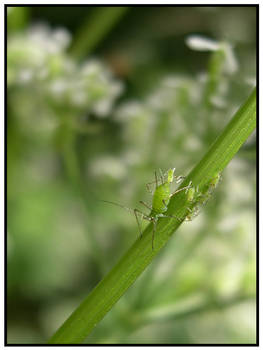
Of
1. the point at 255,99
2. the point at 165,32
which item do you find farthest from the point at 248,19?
the point at 255,99

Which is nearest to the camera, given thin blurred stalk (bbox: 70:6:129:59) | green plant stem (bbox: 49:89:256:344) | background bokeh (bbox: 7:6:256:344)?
green plant stem (bbox: 49:89:256:344)

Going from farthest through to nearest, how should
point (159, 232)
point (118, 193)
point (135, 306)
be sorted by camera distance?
point (118, 193), point (135, 306), point (159, 232)

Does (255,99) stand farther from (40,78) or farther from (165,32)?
(165,32)

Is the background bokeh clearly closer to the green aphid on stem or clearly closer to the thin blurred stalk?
the thin blurred stalk

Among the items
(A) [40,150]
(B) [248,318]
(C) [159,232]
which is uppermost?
(A) [40,150]

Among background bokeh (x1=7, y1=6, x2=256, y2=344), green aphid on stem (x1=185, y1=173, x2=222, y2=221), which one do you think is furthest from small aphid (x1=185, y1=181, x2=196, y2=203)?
background bokeh (x1=7, y1=6, x2=256, y2=344)

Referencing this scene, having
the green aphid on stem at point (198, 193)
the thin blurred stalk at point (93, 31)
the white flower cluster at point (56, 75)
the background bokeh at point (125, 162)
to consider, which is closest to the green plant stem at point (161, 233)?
the green aphid on stem at point (198, 193)
